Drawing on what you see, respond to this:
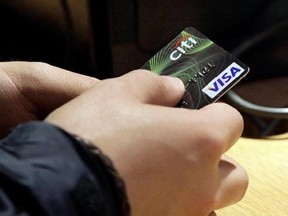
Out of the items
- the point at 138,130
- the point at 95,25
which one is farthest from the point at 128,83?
the point at 95,25

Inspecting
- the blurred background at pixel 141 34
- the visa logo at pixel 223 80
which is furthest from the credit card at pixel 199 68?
the blurred background at pixel 141 34

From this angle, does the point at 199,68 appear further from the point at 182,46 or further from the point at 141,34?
the point at 141,34

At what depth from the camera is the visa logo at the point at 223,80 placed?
42 centimetres

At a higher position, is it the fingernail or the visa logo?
the fingernail

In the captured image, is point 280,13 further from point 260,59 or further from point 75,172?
point 75,172

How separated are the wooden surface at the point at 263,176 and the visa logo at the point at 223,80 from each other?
9 centimetres

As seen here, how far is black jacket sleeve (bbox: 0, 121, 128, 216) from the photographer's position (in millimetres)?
286

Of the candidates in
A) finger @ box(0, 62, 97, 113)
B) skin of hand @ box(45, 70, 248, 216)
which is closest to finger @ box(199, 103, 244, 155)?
skin of hand @ box(45, 70, 248, 216)

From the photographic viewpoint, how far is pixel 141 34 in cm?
56

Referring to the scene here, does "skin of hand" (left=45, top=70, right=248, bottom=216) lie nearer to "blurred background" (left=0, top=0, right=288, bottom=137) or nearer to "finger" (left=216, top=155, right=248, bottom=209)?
"finger" (left=216, top=155, right=248, bottom=209)

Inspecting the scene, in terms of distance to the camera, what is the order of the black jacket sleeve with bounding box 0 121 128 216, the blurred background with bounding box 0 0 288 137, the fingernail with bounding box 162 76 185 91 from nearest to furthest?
the black jacket sleeve with bounding box 0 121 128 216 < the fingernail with bounding box 162 76 185 91 < the blurred background with bounding box 0 0 288 137

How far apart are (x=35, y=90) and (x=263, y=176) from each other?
191 mm

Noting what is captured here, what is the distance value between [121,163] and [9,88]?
0.15m

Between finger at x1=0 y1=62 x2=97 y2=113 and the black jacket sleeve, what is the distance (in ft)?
0.39
